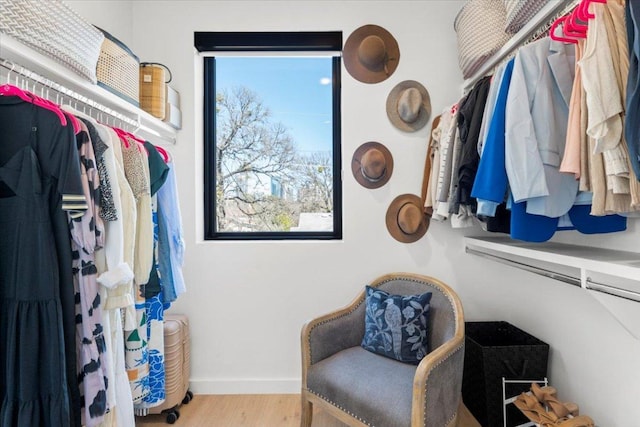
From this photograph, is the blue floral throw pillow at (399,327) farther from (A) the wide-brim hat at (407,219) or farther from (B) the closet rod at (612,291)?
(B) the closet rod at (612,291)

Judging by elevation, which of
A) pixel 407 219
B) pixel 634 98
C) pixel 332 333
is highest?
pixel 634 98

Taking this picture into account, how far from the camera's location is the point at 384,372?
5.08ft

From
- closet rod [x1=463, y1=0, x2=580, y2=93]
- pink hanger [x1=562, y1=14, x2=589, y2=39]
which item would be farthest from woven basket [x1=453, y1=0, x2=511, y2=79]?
pink hanger [x1=562, y1=14, x2=589, y2=39]

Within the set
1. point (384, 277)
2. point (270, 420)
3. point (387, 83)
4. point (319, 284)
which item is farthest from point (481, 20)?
point (270, 420)

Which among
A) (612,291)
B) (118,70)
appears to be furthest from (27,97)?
(612,291)

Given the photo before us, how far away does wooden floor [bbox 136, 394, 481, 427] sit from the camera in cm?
188

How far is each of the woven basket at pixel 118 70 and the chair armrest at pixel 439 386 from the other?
1878mm

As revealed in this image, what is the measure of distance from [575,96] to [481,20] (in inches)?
37.1

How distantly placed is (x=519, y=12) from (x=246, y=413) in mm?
2473

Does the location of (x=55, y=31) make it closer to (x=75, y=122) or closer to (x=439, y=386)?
(x=75, y=122)

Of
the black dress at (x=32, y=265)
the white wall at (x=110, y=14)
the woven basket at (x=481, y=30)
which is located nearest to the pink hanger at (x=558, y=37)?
the woven basket at (x=481, y=30)

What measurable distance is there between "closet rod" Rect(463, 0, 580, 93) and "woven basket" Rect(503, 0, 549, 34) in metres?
0.03

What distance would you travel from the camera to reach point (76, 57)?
1.30 meters

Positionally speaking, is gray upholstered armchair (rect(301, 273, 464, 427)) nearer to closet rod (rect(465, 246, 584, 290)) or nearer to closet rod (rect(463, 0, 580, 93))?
closet rod (rect(465, 246, 584, 290))
